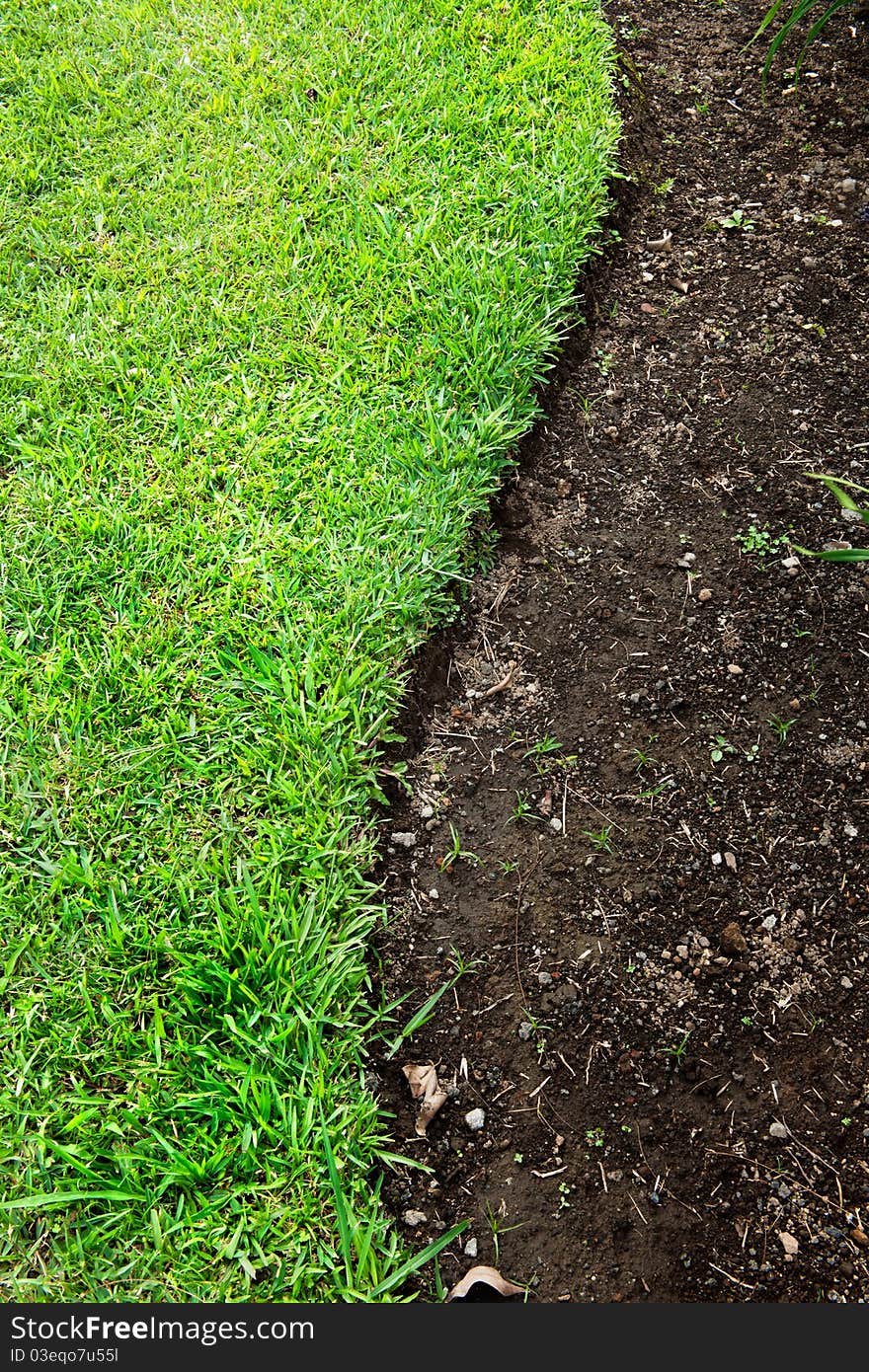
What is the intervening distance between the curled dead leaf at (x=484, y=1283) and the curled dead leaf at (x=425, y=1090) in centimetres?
25

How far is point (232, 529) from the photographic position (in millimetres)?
2580

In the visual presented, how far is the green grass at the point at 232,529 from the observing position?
175 centimetres

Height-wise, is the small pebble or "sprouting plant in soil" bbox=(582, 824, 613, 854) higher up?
"sprouting plant in soil" bbox=(582, 824, 613, 854)

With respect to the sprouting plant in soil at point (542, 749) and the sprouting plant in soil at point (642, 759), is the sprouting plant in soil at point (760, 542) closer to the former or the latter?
the sprouting plant in soil at point (642, 759)

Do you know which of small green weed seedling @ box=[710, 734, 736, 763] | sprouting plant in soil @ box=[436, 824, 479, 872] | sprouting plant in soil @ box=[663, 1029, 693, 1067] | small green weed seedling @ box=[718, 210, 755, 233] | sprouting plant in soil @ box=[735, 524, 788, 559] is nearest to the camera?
sprouting plant in soil @ box=[663, 1029, 693, 1067]

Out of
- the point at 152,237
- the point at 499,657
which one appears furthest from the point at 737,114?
the point at 499,657

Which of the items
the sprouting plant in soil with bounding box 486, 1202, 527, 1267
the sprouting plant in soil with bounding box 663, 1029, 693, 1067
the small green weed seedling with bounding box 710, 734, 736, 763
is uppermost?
the small green weed seedling with bounding box 710, 734, 736, 763

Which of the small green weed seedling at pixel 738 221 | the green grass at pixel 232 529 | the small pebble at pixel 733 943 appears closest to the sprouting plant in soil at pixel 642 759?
the small pebble at pixel 733 943

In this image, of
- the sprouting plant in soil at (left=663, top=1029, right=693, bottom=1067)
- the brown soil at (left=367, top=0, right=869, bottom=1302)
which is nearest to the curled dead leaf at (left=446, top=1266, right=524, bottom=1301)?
the brown soil at (left=367, top=0, right=869, bottom=1302)

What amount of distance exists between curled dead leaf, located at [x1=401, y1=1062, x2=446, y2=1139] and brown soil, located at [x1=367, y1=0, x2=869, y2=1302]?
20mm

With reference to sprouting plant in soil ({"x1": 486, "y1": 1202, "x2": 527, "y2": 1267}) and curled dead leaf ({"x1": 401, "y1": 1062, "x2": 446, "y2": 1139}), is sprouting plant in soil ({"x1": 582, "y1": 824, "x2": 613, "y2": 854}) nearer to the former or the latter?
curled dead leaf ({"x1": 401, "y1": 1062, "x2": 446, "y2": 1139})

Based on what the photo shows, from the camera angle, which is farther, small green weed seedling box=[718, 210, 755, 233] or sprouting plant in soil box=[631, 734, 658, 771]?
small green weed seedling box=[718, 210, 755, 233]

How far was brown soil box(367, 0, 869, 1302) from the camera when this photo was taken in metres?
1.78

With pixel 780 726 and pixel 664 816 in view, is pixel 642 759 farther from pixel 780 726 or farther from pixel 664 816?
pixel 780 726
